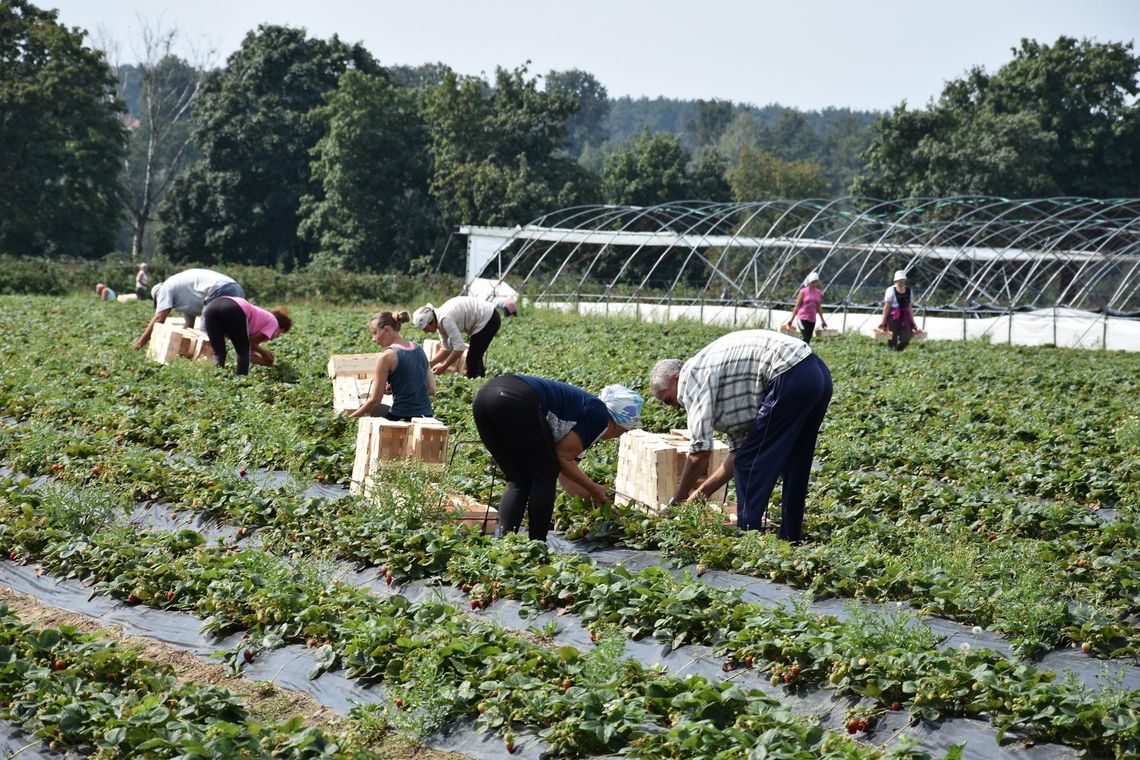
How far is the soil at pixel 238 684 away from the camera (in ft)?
14.7

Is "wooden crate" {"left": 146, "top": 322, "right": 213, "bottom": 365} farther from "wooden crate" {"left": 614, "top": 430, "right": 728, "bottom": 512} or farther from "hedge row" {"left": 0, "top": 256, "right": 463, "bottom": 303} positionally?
"hedge row" {"left": 0, "top": 256, "right": 463, "bottom": 303}

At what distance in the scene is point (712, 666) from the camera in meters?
5.16

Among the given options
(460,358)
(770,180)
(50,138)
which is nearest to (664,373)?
(460,358)

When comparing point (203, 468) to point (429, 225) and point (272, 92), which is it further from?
point (272, 92)

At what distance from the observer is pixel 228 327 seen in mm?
12266

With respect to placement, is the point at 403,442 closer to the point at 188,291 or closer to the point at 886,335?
the point at 188,291

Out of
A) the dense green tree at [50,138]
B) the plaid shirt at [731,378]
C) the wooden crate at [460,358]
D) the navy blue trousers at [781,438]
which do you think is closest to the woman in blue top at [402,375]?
the plaid shirt at [731,378]

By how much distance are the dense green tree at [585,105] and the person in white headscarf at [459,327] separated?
11506 centimetres

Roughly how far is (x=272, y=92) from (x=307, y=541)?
43819 mm

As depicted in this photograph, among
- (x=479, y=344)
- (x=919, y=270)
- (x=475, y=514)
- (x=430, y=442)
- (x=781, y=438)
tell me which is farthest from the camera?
(x=919, y=270)

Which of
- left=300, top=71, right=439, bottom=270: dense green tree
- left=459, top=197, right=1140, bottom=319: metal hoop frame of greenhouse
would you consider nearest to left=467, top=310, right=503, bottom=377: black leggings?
left=459, top=197, right=1140, bottom=319: metal hoop frame of greenhouse

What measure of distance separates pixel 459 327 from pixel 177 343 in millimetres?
3630

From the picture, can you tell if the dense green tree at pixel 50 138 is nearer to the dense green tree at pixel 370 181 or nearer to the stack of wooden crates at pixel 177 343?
the dense green tree at pixel 370 181

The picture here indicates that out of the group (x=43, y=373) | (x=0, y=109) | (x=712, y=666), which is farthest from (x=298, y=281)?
(x=712, y=666)
